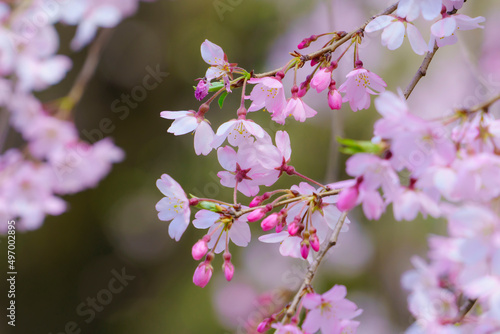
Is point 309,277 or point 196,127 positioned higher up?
point 196,127

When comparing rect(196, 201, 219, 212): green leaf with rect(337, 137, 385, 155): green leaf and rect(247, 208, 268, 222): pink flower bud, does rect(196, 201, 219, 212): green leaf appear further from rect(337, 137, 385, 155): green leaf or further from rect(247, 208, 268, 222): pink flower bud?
rect(337, 137, 385, 155): green leaf

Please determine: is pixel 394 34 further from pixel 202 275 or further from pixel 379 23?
pixel 202 275

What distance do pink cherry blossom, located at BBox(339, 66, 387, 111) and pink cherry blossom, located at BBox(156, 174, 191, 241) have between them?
35 cm

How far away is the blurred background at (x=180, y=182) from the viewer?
9.17 ft

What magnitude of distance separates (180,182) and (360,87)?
2.03 metres

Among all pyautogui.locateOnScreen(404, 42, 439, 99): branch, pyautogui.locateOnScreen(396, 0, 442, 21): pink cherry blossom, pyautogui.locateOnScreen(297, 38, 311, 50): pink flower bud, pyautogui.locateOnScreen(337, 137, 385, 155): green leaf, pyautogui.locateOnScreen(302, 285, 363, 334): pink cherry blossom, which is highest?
pyautogui.locateOnScreen(396, 0, 442, 21): pink cherry blossom

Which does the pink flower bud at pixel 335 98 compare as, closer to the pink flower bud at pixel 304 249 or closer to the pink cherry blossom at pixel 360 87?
the pink cherry blossom at pixel 360 87

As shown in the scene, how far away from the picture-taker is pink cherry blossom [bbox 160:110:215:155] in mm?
811

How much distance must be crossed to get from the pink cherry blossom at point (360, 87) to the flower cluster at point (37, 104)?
106 cm

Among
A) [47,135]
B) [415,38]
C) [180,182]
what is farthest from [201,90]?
[180,182]

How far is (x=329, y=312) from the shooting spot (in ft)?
2.40

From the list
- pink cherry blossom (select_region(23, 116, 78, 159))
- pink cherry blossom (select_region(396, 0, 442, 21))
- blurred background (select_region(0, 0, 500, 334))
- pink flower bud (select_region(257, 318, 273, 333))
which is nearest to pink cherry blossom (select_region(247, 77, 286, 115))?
pink cherry blossom (select_region(396, 0, 442, 21))

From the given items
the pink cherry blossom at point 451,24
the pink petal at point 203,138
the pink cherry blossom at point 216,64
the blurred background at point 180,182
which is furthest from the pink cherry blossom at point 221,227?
the blurred background at point 180,182

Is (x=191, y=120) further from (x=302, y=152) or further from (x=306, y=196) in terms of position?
(x=302, y=152)
